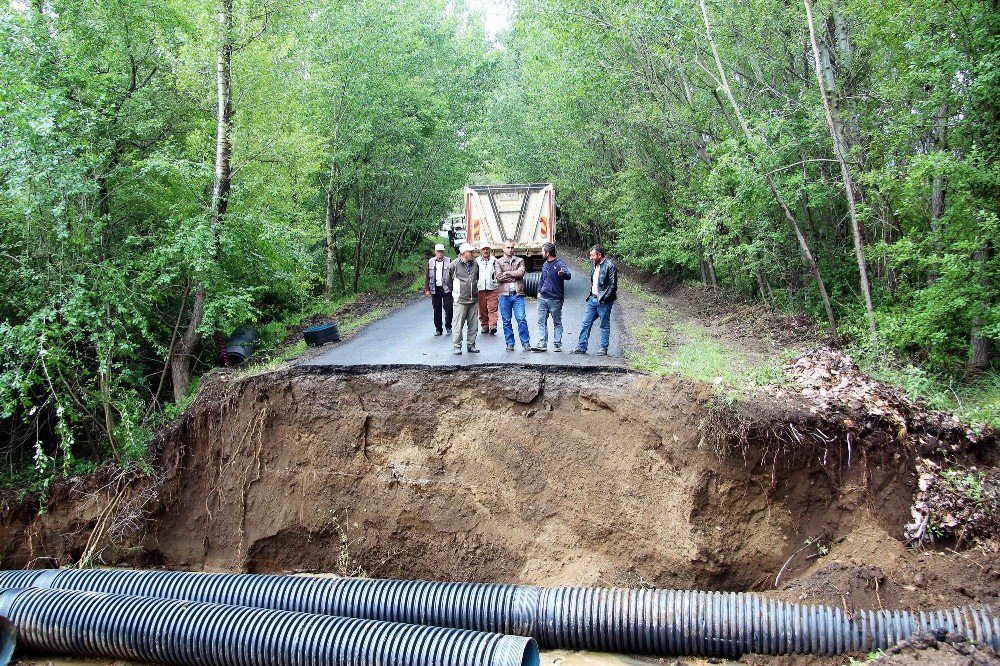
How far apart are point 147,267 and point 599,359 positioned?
6998 mm

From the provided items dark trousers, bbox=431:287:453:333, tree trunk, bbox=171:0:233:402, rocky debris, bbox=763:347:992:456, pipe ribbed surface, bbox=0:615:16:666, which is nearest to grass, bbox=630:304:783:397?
rocky debris, bbox=763:347:992:456

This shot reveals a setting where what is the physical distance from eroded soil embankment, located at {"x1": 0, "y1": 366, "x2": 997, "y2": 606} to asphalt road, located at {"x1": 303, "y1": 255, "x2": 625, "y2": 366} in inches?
27.5

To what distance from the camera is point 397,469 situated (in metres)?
8.78

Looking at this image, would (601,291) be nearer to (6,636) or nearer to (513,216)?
(513,216)

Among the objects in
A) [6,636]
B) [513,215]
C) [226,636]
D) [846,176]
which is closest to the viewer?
[226,636]

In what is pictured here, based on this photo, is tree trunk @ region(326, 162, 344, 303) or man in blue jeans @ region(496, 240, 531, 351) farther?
tree trunk @ region(326, 162, 344, 303)

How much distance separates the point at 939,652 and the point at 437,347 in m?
7.40

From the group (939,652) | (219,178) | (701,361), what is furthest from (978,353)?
(219,178)

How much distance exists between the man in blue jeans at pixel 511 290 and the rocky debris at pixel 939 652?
5.61 meters

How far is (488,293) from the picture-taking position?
11117 millimetres

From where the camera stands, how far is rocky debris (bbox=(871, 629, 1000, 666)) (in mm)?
5188

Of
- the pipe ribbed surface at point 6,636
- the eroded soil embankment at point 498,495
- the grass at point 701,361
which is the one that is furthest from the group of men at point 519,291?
the pipe ribbed surface at point 6,636

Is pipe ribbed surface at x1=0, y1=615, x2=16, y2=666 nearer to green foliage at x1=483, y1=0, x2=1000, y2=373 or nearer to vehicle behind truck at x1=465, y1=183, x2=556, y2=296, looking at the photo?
green foliage at x1=483, y1=0, x2=1000, y2=373

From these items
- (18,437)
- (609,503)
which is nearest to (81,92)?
(18,437)
